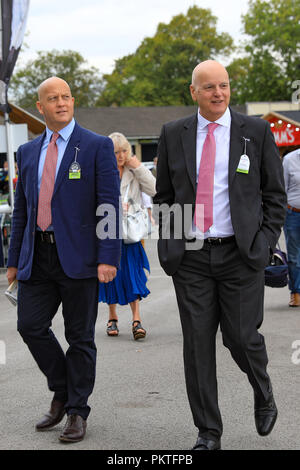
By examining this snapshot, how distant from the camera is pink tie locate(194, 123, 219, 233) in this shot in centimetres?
416

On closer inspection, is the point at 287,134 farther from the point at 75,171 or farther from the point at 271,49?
the point at 271,49

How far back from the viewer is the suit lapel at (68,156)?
4605 millimetres

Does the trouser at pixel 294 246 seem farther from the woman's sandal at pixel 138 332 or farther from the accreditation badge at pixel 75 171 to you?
the accreditation badge at pixel 75 171

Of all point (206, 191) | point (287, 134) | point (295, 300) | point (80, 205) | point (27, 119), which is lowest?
point (295, 300)

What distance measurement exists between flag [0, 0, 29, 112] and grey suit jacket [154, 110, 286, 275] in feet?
29.4

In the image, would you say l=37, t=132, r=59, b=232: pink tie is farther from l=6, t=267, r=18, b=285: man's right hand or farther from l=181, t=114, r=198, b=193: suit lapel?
l=181, t=114, r=198, b=193: suit lapel

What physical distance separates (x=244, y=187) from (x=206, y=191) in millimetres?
200

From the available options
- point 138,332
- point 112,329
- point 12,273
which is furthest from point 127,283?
point 12,273

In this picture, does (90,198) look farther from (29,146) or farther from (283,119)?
(283,119)

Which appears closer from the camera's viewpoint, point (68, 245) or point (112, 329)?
point (68, 245)

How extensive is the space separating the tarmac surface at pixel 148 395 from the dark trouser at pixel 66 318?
0.33 metres

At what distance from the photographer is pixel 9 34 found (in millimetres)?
12633

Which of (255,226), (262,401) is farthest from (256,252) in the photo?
(262,401)

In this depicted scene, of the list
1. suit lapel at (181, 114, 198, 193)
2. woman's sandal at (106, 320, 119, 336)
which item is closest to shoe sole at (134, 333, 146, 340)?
woman's sandal at (106, 320, 119, 336)
